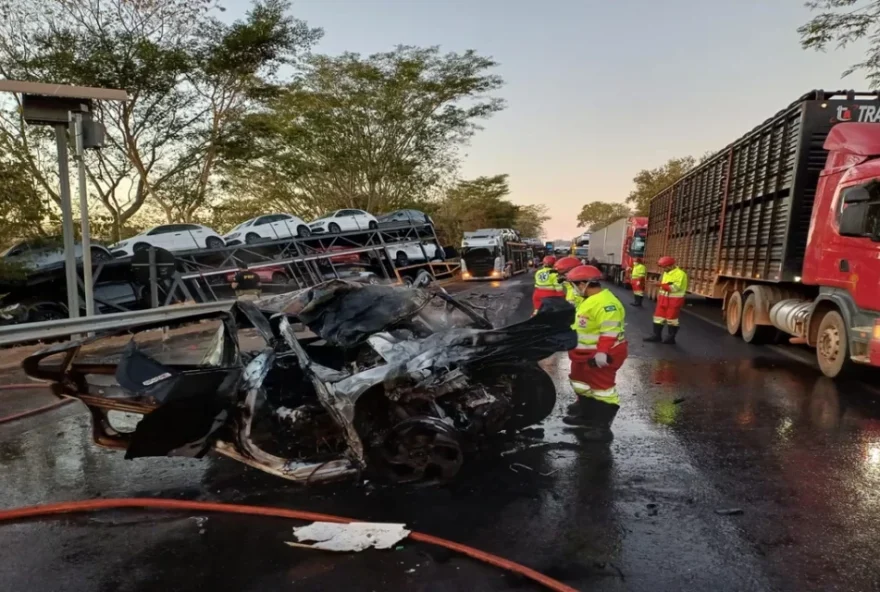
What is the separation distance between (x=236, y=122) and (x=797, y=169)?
18.0 m

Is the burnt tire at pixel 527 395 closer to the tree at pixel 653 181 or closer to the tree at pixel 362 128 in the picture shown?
the tree at pixel 362 128

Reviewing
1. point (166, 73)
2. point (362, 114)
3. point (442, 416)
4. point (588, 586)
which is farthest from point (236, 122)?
point (588, 586)

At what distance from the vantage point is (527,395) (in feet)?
15.7

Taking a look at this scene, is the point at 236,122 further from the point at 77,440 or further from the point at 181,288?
the point at 77,440

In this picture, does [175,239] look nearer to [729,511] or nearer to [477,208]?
[729,511]

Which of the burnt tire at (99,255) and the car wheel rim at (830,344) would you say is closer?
the car wheel rim at (830,344)

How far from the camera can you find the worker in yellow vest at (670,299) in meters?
9.29

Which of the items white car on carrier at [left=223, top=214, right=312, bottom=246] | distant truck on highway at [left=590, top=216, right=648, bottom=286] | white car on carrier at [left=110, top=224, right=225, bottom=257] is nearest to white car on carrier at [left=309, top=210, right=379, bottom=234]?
white car on carrier at [left=223, top=214, right=312, bottom=246]

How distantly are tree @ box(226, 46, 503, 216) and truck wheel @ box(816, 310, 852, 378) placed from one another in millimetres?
20190

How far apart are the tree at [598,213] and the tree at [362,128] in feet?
195

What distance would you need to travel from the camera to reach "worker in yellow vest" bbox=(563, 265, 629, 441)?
15.4 feet

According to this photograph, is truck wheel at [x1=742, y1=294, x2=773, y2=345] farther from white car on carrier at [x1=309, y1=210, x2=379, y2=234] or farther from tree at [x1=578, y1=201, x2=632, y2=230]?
tree at [x1=578, y1=201, x2=632, y2=230]

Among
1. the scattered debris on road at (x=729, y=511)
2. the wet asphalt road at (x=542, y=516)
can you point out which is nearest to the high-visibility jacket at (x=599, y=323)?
the wet asphalt road at (x=542, y=516)

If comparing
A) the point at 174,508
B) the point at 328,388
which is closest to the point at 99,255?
the point at 174,508
